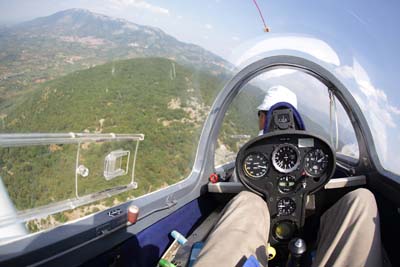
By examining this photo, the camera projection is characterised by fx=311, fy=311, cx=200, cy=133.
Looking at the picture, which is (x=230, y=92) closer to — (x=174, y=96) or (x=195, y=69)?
(x=195, y=69)

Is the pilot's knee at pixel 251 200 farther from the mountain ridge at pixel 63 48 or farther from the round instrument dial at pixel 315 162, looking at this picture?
the mountain ridge at pixel 63 48

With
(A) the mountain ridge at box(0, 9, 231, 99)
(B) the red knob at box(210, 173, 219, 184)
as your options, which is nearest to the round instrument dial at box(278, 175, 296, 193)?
(B) the red knob at box(210, 173, 219, 184)

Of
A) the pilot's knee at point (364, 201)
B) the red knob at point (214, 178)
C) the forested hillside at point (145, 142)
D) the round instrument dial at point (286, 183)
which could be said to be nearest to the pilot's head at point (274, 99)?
the forested hillside at point (145, 142)

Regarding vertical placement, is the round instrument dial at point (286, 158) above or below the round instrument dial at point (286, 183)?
above

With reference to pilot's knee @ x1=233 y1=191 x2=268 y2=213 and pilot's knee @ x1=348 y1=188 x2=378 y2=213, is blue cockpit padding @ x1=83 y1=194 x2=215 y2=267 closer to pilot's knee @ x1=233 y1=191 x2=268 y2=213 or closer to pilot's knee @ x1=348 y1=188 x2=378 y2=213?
pilot's knee @ x1=233 y1=191 x2=268 y2=213

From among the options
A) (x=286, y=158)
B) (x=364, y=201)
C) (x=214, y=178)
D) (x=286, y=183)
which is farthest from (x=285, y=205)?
(x=214, y=178)

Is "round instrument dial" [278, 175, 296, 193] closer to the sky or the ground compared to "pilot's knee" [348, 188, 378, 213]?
closer to the ground

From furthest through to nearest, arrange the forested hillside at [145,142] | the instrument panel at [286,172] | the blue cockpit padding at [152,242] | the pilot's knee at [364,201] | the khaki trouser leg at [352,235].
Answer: the instrument panel at [286,172], the forested hillside at [145,142], the blue cockpit padding at [152,242], the pilot's knee at [364,201], the khaki trouser leg at [352,235]

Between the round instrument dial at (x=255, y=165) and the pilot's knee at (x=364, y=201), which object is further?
the round instrument dial at (x=255, y=165)
